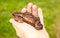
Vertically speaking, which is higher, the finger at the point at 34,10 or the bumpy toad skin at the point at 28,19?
the finger at the point at 34,10

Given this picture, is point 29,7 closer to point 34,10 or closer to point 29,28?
point 34,10

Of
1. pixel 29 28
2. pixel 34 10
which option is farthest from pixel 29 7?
pixel 29 28

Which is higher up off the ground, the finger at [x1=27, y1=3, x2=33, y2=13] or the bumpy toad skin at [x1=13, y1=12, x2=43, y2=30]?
the finger at [x1=27, y1=3, x2=33, y2=13]

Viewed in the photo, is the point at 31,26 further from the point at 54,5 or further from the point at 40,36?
the point at 54,5
